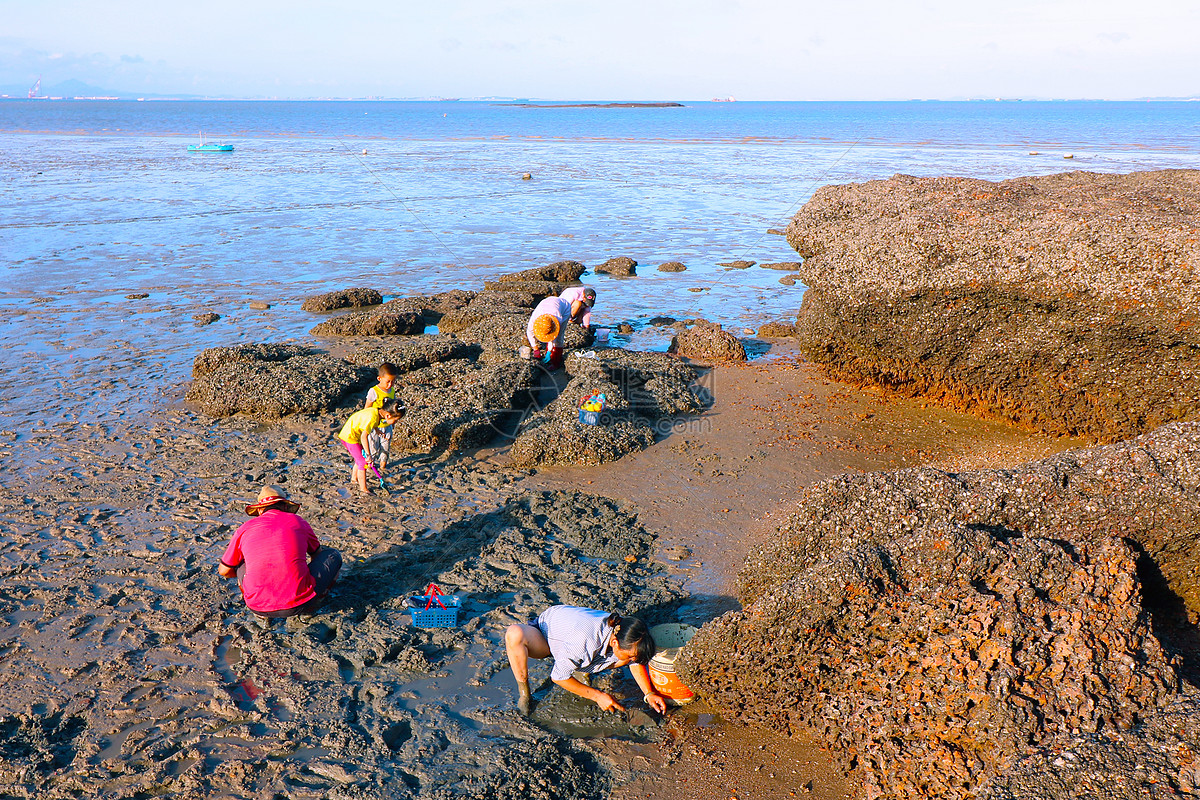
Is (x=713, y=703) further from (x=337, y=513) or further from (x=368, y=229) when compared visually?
(x=368, y=229)

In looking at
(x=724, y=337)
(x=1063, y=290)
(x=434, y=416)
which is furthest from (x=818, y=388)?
(x=434, y=416)

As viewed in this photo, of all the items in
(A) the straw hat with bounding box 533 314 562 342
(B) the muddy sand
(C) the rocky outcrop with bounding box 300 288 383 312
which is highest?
(A) the straw hat with bounding box 533 314 562 342

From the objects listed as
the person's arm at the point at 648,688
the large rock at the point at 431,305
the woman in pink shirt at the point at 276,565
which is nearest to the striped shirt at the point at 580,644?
the person's arm at the point at 648,688

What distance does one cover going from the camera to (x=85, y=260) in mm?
18062

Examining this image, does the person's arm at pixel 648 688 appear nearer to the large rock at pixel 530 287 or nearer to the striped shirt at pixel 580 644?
the striped shirt at pixel 580 644

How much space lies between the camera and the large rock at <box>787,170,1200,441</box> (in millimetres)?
7605

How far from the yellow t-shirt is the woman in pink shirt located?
6.03ft

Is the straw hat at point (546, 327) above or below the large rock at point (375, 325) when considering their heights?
above

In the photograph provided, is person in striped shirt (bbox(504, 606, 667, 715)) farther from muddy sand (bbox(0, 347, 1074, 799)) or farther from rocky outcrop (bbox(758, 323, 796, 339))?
rocky outcrop (bbox(758, 323, 796, 339))

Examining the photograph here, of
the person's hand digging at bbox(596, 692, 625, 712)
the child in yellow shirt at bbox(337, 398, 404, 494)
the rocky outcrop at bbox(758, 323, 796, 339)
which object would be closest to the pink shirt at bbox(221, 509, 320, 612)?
the child in yellow shirt at bbox(337, 398, 404, 494)

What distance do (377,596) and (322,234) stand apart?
60.4 feet

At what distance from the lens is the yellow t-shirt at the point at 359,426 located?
7.70m

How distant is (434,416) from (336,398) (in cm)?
178

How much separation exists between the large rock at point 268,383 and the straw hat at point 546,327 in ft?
7.80
